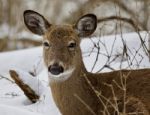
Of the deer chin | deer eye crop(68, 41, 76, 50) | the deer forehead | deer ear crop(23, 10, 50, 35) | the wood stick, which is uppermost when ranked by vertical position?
deer ear crop(23, 10, 50, 35)

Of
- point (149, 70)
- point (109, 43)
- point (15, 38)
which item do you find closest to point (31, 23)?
point (149, 70)

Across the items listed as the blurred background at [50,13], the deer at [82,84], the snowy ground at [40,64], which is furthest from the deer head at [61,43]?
the blurred background at [50,13]

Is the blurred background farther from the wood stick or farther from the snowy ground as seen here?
the wood stick

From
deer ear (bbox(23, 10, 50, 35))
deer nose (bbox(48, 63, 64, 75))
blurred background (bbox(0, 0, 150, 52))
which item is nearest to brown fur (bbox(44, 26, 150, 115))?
deer nose (bbox(48, 63, 64, 75))

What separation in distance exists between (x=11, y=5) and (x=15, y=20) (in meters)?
Result: 0.26

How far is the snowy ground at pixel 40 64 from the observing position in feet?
28.5

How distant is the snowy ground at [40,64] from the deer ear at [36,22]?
80 centimetres

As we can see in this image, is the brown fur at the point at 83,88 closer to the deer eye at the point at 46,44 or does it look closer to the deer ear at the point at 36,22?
the deer eye at the point at 46,44

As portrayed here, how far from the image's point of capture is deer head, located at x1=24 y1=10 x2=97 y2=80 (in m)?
7.67

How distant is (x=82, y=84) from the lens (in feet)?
26.0

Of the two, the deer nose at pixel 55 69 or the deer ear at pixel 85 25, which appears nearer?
the deer nose at pixel 55 69

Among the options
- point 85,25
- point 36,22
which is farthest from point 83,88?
point 36,22

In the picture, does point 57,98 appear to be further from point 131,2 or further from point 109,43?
point 131,2

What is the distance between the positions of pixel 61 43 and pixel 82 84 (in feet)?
1.46
